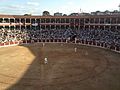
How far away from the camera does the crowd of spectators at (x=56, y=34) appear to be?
59.8 metres

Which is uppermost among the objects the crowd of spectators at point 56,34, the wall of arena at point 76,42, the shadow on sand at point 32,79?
the crowd of spectators at point 56,34

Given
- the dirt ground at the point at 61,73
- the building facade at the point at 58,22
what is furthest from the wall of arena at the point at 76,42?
the building facade at the point at 58,22

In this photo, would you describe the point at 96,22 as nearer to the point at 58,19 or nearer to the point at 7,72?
the point at 58,19

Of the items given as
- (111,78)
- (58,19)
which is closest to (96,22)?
(58,19)

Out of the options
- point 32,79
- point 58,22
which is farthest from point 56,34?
point 32,79

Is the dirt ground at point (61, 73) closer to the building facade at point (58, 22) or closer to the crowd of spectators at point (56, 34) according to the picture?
the crowd of spectators at point (56, 34)

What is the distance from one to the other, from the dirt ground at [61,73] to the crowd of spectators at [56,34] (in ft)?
66.4

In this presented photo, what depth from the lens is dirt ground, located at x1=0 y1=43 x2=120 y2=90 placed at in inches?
953

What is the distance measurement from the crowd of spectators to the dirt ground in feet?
66.4

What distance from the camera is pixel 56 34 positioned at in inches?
2717

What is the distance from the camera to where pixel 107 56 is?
41.4 m

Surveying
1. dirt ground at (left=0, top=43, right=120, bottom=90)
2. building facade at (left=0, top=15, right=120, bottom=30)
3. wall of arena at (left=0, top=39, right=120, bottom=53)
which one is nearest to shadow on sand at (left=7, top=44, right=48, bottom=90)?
dirt ground at (left=0, top=43, right=120, bottom=90)

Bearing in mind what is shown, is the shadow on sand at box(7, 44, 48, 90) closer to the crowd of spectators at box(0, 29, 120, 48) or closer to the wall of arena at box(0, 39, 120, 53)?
the wall of arena at box(0, 39, 120, 53)

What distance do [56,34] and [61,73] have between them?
4066 cm
